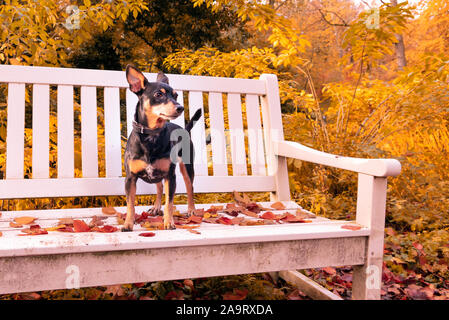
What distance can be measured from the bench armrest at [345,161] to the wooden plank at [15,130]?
140 cm

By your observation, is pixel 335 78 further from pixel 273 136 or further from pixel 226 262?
pixel 226 262

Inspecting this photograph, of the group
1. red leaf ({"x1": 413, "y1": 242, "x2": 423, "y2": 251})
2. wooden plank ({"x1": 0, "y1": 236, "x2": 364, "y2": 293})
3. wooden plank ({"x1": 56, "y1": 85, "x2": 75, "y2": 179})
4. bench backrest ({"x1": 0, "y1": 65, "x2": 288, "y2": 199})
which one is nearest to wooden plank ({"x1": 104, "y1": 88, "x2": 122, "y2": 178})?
bench backrest ({"x1": 0, "y1": 65, "x2": 288, "y2": 199})

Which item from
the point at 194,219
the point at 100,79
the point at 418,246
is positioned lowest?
the point at 418,246

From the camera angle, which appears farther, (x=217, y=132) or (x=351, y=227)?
(x=217, y=132)

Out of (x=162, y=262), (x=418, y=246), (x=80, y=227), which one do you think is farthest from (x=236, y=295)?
(x=418, y=246)

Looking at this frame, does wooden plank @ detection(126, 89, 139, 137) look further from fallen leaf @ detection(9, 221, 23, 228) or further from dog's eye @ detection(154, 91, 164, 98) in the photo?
fallen leaf @ detection(9, 221, 23, 228)

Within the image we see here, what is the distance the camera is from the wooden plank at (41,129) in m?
2.12

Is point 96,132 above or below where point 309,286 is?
above

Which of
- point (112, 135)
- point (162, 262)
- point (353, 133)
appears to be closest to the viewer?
point (162, 262)

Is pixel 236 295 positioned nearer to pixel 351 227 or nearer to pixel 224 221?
pixel 224 221

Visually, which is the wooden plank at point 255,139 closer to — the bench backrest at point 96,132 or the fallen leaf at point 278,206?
the bench backrest at point 96,132

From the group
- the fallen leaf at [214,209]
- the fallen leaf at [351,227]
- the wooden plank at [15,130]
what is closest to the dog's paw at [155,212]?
the fallen leaf at [214,209]

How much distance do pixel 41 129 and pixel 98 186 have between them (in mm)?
442

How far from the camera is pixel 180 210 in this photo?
2188 millimetres
